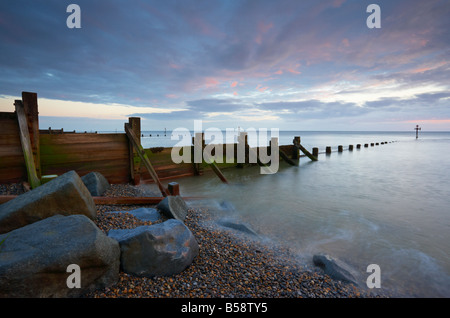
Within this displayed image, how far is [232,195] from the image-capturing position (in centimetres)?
919

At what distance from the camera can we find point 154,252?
315cm

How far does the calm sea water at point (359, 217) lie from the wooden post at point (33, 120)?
15.9ft

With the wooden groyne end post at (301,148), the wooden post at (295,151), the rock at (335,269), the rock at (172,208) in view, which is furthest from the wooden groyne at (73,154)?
the wooden groyne end post at (301,148)

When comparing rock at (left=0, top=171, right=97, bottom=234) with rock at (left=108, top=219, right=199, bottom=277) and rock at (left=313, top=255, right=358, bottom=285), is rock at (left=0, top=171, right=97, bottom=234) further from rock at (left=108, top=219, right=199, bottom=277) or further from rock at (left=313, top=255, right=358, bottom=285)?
rock at (left=313, top=255, right=358, bottom=285)

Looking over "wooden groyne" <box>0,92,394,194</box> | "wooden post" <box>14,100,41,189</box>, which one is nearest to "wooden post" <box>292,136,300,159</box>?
"wooden groyne" <box>0,92,394,194</box>

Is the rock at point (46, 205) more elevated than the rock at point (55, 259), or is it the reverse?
the rock at point (46, 205)

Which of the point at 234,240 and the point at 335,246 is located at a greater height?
the point at 234,240

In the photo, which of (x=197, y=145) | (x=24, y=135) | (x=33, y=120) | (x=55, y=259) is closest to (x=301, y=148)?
(x=197, y=145)

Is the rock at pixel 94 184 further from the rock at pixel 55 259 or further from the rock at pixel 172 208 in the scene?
the rock at pixel 55 259

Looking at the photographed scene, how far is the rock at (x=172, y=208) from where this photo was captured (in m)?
5.04
